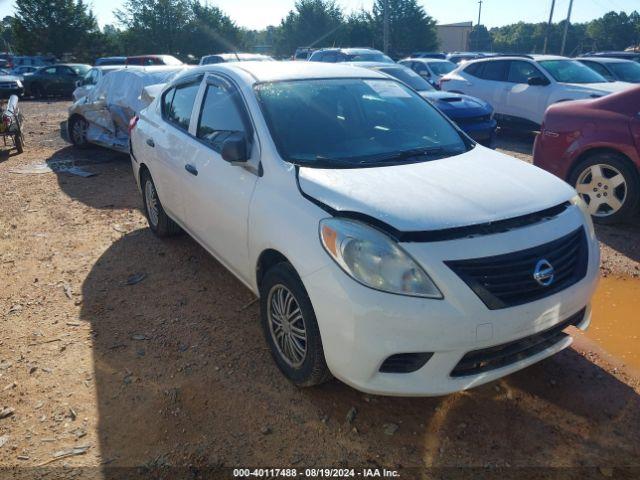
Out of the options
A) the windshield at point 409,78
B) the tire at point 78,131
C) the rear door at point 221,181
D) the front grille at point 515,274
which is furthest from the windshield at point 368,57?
the front grille at point 515,274

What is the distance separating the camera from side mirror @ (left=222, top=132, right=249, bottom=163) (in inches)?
118

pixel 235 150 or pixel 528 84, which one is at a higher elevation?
pixel 235 150

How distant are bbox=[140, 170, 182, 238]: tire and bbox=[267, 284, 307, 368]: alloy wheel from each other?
7.45 feet

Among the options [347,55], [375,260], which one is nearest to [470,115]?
[375,260]

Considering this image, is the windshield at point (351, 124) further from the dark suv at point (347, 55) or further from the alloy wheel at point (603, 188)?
the dark suv at point (347, 55)

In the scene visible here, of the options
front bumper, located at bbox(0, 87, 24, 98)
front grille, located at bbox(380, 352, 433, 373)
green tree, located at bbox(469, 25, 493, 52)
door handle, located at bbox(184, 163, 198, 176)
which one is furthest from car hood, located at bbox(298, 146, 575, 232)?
green tree, located at bbox(469, 25, 493, 52)

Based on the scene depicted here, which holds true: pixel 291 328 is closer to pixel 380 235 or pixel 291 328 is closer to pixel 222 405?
pixel 222 405

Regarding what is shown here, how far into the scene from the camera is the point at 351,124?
11.0ft

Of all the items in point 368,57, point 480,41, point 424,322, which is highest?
point 480,41

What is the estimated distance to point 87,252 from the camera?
5027 millimetres

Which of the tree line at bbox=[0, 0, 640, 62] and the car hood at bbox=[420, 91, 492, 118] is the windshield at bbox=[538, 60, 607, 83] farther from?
the tree line at bbox=[0, 0, 640, 62]

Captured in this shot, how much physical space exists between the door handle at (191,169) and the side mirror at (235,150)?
73cm

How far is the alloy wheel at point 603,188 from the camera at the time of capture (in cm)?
516

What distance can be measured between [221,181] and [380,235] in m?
1.43
